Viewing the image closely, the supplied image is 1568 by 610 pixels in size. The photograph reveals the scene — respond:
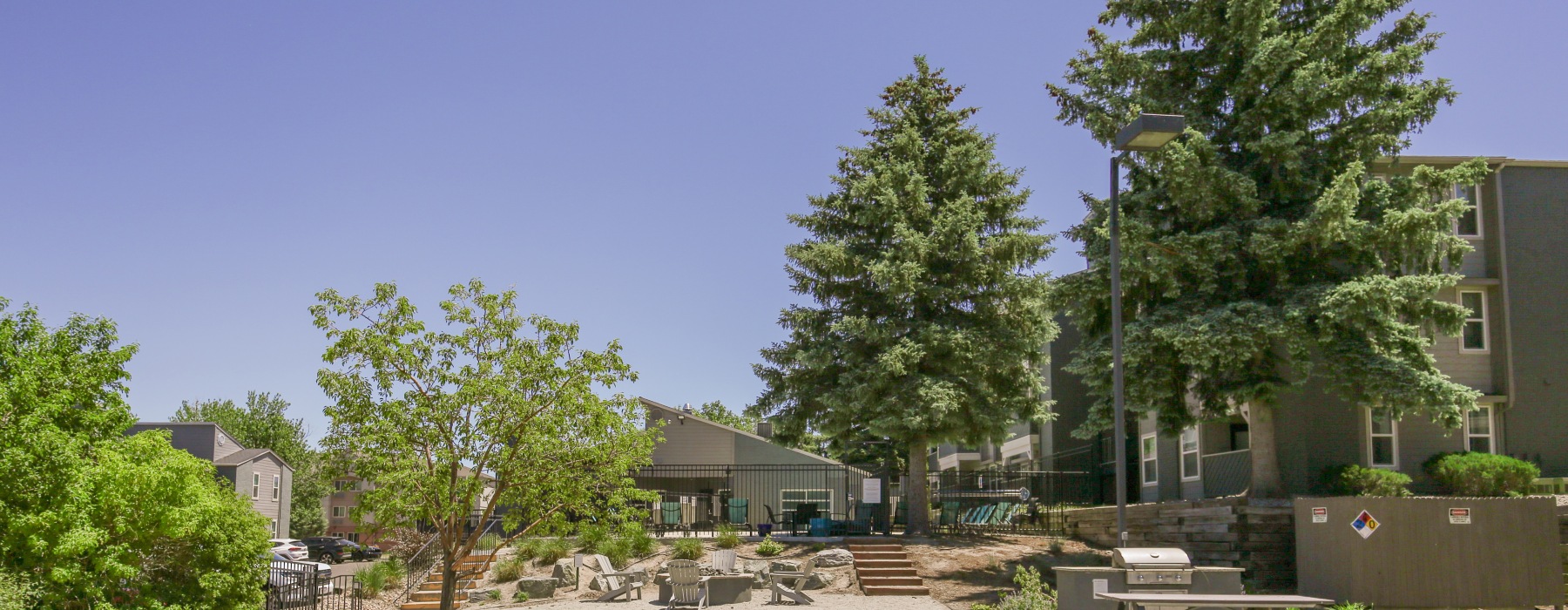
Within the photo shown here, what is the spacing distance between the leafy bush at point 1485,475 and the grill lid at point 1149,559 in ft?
40.8

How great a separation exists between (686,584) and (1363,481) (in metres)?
13.5

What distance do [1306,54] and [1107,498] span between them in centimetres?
1527

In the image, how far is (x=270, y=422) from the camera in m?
76.9

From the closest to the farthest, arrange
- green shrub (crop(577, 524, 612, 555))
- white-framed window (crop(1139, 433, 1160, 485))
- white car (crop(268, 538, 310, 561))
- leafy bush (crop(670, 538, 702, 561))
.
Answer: green shrub (crop(577, 524, 612, 555)) < leafy bush (crop(670, 538, 702, 561)) < white-framed window (crop(1139, 433, 1160, 485)) < white car (crop(268, 538, 310, 561))

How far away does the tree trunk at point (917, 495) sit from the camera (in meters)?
27.5

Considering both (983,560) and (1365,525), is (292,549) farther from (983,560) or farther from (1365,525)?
(1365,525)

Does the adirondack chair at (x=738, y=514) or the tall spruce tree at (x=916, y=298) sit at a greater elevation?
the tall spruce tree at (x=916, y=298)

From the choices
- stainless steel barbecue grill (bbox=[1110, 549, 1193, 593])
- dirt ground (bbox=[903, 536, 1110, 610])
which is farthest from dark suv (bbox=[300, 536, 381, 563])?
stainless steel barbecue grill (bbox=[1110, 549, 1193, 593])

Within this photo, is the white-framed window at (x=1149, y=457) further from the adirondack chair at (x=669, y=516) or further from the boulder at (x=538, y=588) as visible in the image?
the boulder at (x=538, y=588)

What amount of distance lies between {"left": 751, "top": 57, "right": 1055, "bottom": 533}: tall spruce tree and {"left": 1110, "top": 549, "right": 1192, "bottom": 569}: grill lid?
11.0m

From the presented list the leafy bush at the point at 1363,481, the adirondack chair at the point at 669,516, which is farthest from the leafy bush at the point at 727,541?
the leafy bush at the point at 1363,481

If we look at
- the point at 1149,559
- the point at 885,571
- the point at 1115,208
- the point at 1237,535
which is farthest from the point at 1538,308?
the point at 1149,559

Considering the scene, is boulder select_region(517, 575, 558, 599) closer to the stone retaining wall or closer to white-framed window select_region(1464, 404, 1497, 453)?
the stone retaining wall

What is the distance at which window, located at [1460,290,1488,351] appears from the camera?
26.4 m
